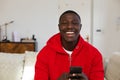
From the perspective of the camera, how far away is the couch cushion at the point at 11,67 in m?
2.62

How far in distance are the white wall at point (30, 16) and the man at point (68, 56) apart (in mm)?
3350

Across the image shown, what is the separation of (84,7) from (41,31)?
3.58 feet

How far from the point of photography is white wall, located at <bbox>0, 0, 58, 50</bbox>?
4.85 meters

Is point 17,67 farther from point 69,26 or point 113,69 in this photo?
point 69,26

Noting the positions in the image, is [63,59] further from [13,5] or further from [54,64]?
[13,5]

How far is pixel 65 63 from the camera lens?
1.53 m

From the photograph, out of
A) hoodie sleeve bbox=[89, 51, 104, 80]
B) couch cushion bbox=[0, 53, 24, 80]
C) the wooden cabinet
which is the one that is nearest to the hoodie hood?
hoodie sleeve bbox=[89, 51, 104, 80]

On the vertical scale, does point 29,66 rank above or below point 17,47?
below

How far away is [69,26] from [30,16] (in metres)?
3.50

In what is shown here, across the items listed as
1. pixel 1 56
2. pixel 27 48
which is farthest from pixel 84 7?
pixel 1 56

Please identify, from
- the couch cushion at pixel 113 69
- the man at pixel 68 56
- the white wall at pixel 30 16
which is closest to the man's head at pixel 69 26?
the man at pixel 68 56

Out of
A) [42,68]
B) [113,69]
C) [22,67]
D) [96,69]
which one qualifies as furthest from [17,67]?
[96,69]

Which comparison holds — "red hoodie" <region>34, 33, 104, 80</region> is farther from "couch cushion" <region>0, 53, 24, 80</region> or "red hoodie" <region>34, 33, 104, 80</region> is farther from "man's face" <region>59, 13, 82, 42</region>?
"couch cushion" <region>0, 53, 24, 80</region>

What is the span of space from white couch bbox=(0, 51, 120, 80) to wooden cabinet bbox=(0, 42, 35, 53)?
5.52 feet
